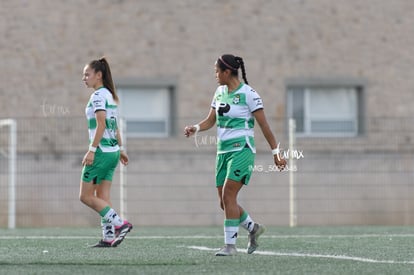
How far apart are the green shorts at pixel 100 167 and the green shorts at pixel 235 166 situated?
138 centimetres

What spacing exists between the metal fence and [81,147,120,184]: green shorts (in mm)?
10890

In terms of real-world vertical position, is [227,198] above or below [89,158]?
below

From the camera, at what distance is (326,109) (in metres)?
26.2

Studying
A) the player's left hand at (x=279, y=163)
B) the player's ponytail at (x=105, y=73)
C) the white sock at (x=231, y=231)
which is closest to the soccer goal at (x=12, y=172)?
the player's ponytail at (x=105, y=73)

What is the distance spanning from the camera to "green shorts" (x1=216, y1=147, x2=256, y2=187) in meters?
10.9

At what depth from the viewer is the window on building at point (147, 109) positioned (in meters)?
25.7

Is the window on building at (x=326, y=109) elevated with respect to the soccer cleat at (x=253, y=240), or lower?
elevated

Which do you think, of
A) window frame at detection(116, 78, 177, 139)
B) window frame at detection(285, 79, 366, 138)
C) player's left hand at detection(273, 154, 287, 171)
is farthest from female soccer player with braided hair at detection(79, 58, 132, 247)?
window frame at detection(285, 79, 366, 138)

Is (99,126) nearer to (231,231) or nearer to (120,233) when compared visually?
(120,233)

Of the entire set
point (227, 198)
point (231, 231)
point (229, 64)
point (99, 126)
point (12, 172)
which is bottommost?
point (231, 231)

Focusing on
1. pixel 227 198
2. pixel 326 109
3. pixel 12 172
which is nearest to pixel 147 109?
pixel 326 109

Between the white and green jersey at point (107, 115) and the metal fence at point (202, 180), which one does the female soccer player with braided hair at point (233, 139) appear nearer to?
the white and green jersey at point (107, 115)

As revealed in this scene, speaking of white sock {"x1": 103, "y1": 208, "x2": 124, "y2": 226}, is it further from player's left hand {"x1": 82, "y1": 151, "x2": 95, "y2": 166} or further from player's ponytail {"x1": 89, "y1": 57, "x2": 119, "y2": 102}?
player's ponytail {"x1": 89, "y1": 57, "x2": 119, "y2": 102}

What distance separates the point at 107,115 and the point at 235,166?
169 cm
